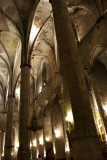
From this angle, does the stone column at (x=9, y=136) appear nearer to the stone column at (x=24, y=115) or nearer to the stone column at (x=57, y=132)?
the stone column at (x=57, y=132)

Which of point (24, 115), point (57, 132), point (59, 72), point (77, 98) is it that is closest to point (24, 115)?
point (24, 115)

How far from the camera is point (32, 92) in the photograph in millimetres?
21344

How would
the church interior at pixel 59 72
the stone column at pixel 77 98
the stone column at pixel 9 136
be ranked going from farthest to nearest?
1. the stone column at pixel 9 136
2. the church interior at pixel 59 72
3. the stone column at pixel 77 98

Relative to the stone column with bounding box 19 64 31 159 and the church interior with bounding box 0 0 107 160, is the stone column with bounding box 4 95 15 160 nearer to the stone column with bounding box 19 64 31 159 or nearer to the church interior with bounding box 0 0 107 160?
the church interior with bounding box 0 0 107 160

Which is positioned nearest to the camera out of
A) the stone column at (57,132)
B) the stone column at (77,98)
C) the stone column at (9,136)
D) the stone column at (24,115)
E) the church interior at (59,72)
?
the stone column at (77,98)

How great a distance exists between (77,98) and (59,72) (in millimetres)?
9899

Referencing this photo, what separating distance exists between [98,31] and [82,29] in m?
2.25

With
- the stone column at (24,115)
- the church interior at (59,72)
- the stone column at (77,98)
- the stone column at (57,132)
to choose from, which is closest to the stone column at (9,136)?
the church interior at (59,72)

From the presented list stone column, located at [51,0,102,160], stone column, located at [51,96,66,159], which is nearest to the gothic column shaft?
stone column, located at [51,96,66,159]

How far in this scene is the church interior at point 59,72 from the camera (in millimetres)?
4613

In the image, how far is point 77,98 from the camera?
4539mm

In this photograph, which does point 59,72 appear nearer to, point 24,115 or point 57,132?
point 57,132

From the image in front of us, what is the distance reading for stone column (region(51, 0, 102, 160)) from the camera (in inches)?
158

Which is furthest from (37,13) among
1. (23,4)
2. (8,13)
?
(8,13)
